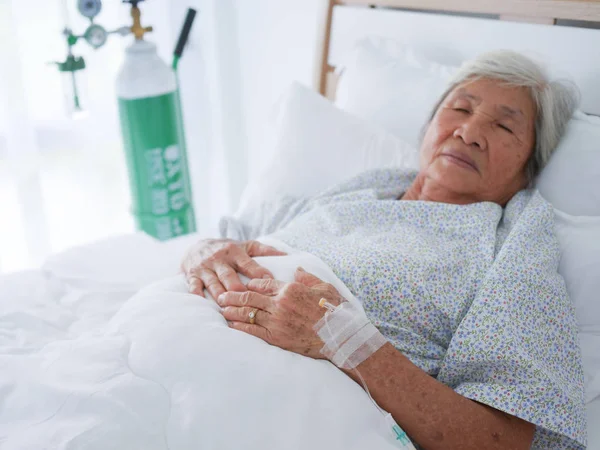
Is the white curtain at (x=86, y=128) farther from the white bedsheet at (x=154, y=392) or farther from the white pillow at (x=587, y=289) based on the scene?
the white pillow at (x=587, y=289)

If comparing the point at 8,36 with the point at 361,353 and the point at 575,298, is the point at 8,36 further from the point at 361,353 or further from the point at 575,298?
the point at 575,298

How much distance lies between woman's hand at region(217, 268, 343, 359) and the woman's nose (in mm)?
511

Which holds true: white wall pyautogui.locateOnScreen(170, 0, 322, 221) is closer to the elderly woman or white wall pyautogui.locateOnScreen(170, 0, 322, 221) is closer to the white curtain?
the white curtain

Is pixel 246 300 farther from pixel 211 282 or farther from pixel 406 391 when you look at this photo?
pixel 406 391

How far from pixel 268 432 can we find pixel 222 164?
2140 millimetres

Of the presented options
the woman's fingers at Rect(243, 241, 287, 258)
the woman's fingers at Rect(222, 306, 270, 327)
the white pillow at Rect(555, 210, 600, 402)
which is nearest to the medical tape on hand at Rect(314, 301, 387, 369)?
the woman's fingers at Rect(222, 306, 270, 327)

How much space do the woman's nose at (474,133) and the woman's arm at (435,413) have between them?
59 cm

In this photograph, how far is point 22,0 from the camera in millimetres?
2154

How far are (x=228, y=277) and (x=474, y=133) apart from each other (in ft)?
2.11

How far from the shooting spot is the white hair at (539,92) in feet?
4.47

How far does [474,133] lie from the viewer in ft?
4.42

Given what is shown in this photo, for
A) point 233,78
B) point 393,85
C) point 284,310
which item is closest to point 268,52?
point 233,78

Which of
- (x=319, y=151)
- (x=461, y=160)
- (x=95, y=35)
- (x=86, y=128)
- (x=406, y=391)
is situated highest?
(x=95, y=35)

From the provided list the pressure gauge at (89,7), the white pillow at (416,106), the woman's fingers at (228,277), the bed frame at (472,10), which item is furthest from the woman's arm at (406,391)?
the pressure gauge at (89,7)
